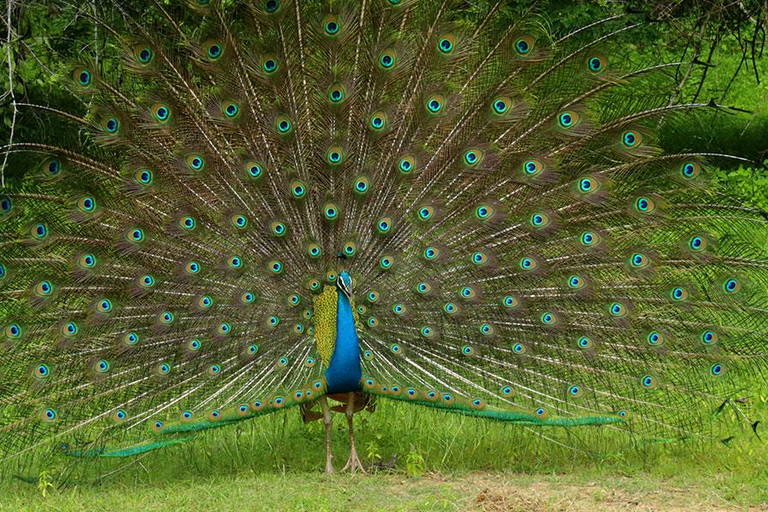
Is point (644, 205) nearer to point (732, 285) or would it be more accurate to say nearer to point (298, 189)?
point (732, 285)

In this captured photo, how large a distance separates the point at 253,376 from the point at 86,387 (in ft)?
3.40

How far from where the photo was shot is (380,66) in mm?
6285

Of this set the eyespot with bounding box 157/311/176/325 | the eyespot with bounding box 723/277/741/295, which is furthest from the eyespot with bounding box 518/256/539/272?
the eyespot with bounding box 157/311/176/325

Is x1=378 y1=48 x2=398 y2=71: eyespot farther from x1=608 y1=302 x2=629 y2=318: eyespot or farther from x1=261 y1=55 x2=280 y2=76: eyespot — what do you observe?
x1=608 y1=302 x2=629 y2=318: eyespot

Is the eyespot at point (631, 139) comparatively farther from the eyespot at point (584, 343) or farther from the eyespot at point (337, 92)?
the eyespot at point (337, 92)

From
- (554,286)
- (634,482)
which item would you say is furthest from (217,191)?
(634,482)

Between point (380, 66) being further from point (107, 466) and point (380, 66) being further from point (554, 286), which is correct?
point (107, 466)

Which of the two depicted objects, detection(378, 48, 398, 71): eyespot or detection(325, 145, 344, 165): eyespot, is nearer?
detection(378, 48, 398, 71): eyespot

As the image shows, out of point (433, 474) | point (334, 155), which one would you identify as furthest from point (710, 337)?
point (334, 155)

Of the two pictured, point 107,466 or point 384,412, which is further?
point 384,412

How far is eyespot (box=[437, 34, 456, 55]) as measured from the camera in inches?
248

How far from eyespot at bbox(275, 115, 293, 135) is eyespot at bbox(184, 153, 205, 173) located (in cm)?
52

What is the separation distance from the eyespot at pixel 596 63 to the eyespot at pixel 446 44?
0.85 m

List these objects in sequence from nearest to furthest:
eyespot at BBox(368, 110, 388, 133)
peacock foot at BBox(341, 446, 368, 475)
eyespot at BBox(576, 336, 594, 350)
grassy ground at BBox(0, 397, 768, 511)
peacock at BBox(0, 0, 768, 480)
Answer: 1. grassy ground at BBox(0, 397, 768, 511)
2. peacock at BBox(0, 0, 768, 480)
3. eyespot at BBox(368, 110, 388, 133)
4. eyespot at BBox(576, 336, 594, 350)
5. peacock foot at BBox(341, 446, 368, 475)
